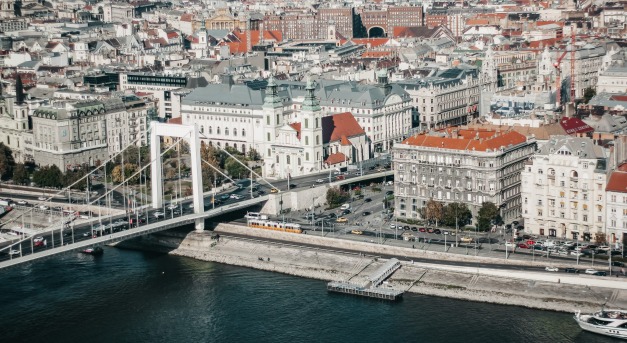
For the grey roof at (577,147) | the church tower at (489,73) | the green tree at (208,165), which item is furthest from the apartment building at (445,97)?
the grey roof at (577,147)

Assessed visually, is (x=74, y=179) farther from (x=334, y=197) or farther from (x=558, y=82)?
(x=558, y=82)

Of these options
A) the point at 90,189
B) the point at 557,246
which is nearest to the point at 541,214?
the point at 557,246

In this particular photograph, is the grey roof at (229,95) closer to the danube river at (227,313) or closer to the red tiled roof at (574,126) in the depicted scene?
the red tiled roof at (574,126)

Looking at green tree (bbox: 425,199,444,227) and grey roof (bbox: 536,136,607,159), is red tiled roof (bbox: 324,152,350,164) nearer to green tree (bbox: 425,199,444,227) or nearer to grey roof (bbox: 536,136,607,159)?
green tree (bbox: 425,199,444,227)

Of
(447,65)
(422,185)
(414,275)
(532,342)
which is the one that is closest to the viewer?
(532,342)

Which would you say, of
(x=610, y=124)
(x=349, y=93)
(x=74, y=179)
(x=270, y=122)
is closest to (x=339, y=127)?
(x=270, y=122)

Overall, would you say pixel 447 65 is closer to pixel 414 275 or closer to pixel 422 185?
pixel 422 185
